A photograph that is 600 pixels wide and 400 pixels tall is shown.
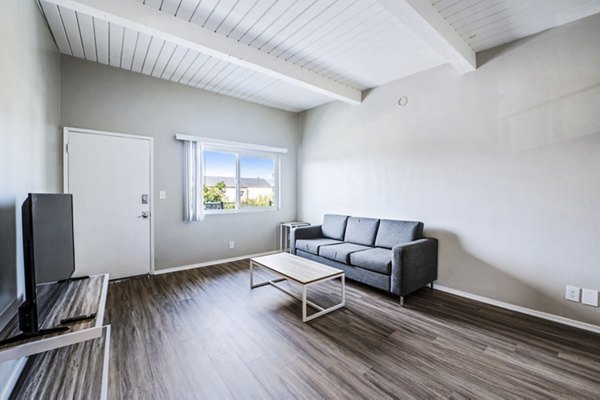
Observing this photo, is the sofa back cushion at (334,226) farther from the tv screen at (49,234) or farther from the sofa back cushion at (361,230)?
the tv screen at (49,234)

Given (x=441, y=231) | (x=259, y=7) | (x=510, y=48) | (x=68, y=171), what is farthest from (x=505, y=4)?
(x=68, y=171)

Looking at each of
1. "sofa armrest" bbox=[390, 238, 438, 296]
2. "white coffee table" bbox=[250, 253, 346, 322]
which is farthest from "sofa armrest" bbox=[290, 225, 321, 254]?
"sofa armrest" bbox=[390, 238, 438, 296]

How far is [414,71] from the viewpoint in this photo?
133 inches

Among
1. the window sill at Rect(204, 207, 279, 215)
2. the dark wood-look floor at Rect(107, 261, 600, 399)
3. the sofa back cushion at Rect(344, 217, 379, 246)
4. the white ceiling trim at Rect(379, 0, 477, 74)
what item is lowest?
the dark wood-look floor at Rect(107, 261, 600, 399)

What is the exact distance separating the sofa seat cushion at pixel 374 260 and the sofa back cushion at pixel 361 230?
40cm

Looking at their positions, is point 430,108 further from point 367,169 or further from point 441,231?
point 441,231

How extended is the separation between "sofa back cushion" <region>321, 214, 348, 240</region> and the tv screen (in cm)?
322

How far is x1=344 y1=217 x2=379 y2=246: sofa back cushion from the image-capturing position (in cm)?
369

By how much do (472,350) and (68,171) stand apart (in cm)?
455

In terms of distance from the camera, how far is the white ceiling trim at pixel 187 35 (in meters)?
2.03

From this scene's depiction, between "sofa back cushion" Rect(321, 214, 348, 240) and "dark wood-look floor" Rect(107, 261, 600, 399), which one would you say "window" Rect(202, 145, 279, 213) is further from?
"dark wood-look floor" Rect(107, 261, 600, 399)

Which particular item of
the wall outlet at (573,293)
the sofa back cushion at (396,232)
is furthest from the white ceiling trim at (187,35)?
the wall outlet at (573,293)

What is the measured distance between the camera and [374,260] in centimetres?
296

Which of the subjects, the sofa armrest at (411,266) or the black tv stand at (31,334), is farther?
the sofa armrest at (411,266)
